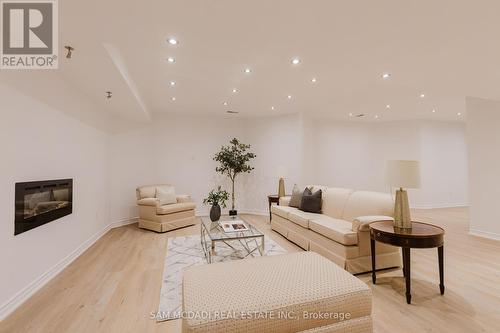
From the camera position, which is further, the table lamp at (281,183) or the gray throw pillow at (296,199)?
the table lamp at (281,183)

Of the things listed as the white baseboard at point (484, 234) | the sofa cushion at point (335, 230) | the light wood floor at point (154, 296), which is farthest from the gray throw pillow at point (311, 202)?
the white baseboard at point (484, 234)

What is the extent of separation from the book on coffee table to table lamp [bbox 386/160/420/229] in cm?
188

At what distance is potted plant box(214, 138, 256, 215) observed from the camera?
5.64 m

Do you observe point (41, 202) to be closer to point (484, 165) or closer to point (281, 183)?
point (281, 183)

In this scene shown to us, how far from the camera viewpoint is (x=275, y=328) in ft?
4.13

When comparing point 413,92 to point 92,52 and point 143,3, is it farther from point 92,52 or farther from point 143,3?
point 92,52

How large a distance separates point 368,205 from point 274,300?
242 centimetres

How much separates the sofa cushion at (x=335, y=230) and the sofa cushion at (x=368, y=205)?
207mm

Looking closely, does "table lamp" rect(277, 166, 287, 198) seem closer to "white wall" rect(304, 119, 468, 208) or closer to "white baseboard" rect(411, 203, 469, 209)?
"white wall" rect(304, 119, 468, 208)

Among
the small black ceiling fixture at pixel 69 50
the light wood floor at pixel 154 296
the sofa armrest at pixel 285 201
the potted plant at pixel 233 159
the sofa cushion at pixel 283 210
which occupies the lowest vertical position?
the light wood floor at pixel 154 296

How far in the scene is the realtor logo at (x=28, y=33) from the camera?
6.08ft

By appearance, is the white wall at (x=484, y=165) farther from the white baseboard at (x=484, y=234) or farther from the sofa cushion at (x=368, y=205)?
the sofa cushion at (x=368, y=205)

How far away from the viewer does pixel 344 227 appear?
2906 millimetres

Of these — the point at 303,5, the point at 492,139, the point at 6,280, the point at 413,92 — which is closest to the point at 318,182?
the point at 413,92
